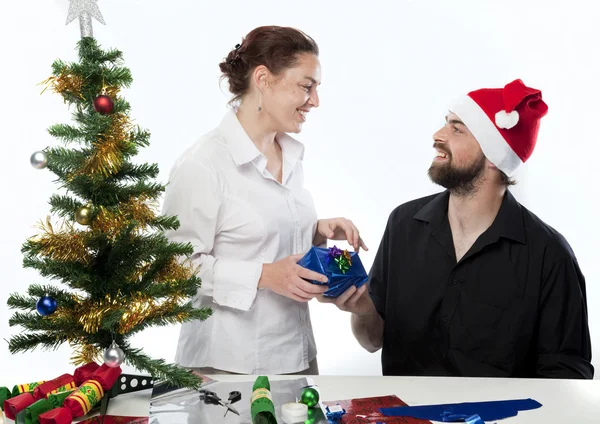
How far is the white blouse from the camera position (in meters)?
2.16

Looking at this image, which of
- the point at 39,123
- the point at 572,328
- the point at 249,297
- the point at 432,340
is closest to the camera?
the point at 249,297

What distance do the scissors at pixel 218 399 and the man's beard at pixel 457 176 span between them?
4.26 ft

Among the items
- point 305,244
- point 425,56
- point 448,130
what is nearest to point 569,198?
point 425,56

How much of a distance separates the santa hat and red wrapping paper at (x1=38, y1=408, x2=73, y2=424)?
181 centimetres

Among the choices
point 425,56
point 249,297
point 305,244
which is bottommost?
point 249,297

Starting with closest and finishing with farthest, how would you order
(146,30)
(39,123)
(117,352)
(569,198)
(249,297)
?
(117,352), (249,297), (39,123), (146,30), (569,198)

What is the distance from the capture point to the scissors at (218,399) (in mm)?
1653

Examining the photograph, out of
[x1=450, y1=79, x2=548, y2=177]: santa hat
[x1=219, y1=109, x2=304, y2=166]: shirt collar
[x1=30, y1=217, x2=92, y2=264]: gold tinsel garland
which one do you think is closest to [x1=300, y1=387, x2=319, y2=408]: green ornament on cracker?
[x1=30, y1=217, x2=92, y2=264]: gold tinsel garland

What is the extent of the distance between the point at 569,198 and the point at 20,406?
403 centimetres

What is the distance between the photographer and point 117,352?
1518 mm

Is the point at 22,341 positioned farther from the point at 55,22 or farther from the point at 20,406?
the point at 55,22

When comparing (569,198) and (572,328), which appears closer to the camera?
(572,328)

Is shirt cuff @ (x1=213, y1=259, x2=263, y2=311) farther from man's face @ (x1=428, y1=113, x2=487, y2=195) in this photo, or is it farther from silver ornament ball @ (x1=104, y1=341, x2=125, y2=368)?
man's face @ (x1=428, y1=113, x2=487, y2=195)

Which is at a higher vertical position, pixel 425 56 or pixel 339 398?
pixel 425 56
